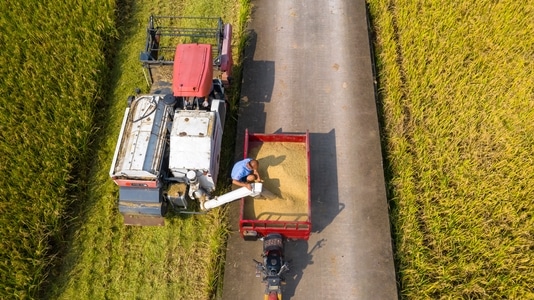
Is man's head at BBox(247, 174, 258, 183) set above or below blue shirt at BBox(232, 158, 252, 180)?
below

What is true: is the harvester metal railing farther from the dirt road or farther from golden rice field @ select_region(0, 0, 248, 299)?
the dirt road

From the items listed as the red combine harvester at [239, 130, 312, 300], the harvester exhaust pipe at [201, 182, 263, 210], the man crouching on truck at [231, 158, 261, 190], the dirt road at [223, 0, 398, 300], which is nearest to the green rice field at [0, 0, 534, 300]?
the dirt road at [223, 0, 398, 300]

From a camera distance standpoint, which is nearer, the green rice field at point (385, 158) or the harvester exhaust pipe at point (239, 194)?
the harvester exhaust pipe at point (239, 194)

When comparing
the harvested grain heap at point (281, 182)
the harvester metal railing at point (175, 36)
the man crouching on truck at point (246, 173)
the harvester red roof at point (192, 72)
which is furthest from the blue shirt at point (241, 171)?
the harvester metal railing at point (175, 36)

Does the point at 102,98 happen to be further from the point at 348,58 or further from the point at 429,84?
the point at 429,84

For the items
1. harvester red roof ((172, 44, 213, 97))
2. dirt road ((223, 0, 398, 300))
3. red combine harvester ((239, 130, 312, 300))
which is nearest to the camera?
red combine harvester ((239, 130, 312, 300))

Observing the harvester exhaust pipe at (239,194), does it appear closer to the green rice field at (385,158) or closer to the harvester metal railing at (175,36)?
the green rice field at (385,158)
